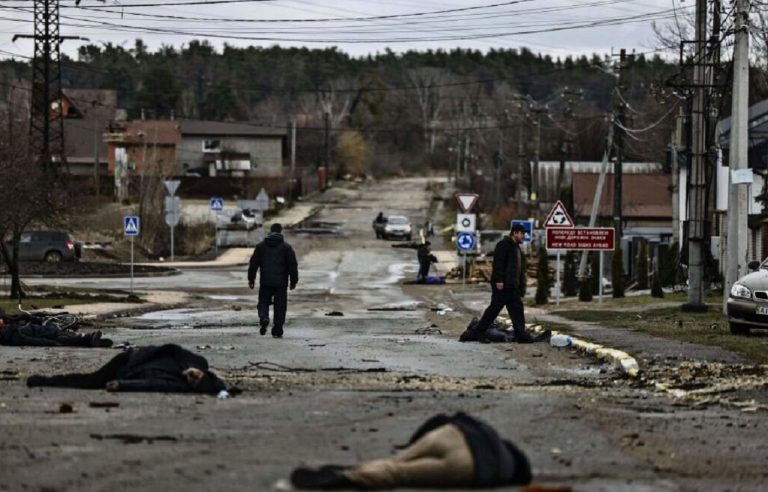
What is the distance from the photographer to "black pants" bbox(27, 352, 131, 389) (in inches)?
514

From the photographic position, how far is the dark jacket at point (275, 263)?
23.2 metres

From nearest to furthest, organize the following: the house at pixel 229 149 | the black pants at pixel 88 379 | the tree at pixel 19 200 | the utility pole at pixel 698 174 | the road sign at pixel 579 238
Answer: the black pants at pixel 88 379 < the utility pole at pixel 698 174 < the tree at pixel 19 200 < the road sign at pixel 579 238 < the house at pixel 229 149

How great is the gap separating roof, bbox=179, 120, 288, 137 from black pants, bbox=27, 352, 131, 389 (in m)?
113

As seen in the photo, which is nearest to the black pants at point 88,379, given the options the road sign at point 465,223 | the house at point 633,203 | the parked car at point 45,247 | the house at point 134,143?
the road sign at point 465,223

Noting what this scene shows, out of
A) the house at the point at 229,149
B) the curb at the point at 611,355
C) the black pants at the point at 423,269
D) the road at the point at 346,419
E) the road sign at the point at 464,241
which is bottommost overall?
the black pants at the point at 423,269

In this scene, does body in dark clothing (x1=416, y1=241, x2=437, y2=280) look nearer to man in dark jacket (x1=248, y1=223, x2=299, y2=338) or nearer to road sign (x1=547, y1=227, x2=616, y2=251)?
road sign (x1=547, y1=227, x2=616, y2=251)

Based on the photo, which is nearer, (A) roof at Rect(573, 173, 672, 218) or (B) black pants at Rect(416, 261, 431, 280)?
(B) black pants at Rect(416, 261, 431, 280)

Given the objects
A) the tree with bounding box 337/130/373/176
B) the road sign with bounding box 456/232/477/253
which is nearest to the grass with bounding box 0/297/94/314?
the road sign with bounding box 456/232/477/253

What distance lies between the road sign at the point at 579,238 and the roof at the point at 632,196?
34.0 meters

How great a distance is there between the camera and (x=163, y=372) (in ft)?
42.3

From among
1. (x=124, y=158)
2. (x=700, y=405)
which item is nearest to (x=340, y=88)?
(x=124, y=158)

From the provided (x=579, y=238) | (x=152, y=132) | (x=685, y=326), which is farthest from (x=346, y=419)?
(x=152, y=132)

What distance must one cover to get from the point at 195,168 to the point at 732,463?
119938 millimetres

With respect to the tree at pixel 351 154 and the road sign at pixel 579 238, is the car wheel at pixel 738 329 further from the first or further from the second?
the tree at pixel 351 154
